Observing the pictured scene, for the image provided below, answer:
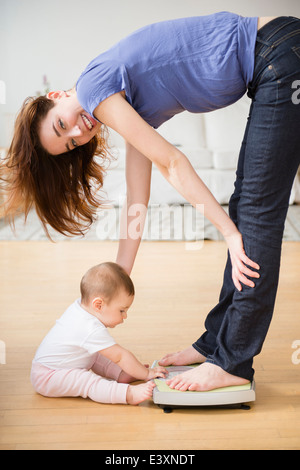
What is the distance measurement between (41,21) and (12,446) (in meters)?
4.64

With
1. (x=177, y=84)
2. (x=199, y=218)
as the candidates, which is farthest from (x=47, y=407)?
(x=199, y=218)

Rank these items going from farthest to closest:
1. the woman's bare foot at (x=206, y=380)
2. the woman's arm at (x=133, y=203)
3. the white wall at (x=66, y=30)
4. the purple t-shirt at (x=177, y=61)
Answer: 1. the white wall at (x=66, y=30)
2. the woman's arm at (x=133, y=203)
3. the woman's bare foot at (x=206, y=380)
4. the purple t-shirt at (x=177, y=61)

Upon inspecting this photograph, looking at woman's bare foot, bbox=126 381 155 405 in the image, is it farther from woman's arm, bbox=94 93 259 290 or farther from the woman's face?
the woman's face

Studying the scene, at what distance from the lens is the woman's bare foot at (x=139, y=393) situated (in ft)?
4.71

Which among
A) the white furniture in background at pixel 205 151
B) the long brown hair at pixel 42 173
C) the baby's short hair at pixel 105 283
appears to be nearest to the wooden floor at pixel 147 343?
the baby's short hair at pixel 105 283

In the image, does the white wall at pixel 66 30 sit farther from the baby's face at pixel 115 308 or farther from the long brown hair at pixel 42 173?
the baby's face at pixel 115 308

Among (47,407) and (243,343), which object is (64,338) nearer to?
(47,407)

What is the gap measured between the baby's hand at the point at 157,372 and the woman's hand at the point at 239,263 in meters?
0.35

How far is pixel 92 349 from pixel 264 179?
1.96ft

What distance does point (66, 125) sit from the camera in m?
1.34

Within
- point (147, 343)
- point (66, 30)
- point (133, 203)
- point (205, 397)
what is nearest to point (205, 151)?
point (66, 30)

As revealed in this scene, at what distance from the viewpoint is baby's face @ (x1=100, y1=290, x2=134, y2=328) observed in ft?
4.79

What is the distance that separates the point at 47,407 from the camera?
56.7 inches

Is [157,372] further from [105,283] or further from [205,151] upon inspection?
[205,151]
